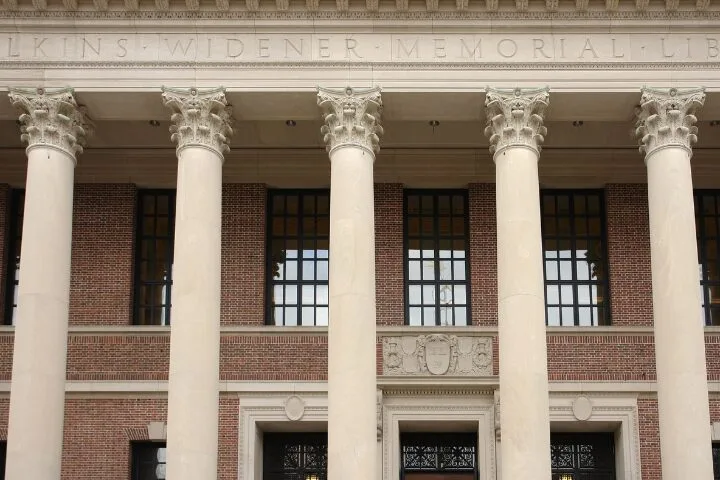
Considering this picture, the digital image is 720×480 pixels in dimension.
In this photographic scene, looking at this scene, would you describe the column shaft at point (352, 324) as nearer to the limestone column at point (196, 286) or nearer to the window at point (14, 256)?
the limestone column at point (196, 286)

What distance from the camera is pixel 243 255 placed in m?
35.1

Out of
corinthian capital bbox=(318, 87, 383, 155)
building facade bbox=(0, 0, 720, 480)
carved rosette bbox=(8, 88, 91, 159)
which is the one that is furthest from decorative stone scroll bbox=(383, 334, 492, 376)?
carved rosette bbox=(8, 88, 91, 159)

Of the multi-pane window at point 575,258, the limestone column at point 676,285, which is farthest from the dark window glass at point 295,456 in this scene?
the limestone column at point 676,285

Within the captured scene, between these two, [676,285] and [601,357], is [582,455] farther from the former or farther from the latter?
[676,285]

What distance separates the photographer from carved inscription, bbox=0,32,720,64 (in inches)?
1196

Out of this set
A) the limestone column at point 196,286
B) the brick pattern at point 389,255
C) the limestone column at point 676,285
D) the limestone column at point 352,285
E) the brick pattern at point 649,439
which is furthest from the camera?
→ the brick pattern at point 389,255

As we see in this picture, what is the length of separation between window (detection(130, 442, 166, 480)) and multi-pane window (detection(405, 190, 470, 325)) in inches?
294

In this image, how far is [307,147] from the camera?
35562 mm

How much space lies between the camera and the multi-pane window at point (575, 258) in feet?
115

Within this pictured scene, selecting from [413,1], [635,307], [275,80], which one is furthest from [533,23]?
[635,307]

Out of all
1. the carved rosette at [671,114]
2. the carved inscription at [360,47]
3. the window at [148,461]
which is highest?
the carved inscription at [360,47]

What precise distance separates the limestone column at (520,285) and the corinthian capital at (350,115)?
109 inches

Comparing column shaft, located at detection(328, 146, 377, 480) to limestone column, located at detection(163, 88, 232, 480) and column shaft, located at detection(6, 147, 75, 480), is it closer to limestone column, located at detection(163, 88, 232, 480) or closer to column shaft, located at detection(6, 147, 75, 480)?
limestone column, located at detection(163, 88, 232, 480)

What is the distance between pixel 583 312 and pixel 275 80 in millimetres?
11049
